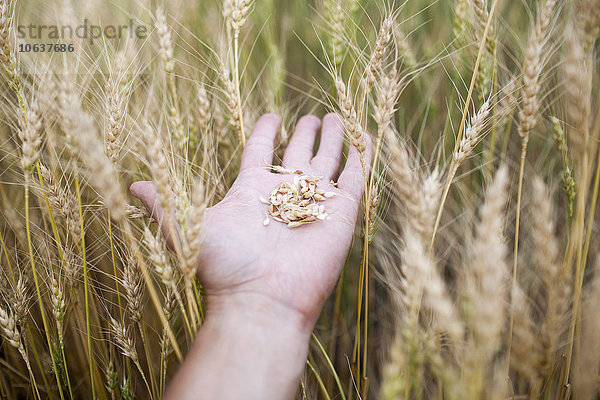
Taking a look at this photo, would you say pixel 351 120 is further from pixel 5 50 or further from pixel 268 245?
pixel 5 50

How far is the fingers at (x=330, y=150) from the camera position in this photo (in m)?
1.53

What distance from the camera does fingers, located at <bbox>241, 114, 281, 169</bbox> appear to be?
1.47 metres

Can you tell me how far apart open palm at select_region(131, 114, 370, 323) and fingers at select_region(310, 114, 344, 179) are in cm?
7

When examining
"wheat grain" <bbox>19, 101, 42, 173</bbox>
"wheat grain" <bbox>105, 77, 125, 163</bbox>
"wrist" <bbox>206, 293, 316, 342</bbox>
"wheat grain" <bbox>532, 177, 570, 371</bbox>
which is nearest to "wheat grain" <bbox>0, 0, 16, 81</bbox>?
"wheat grain" <bbox>19, 101, 42, 173</bbox>

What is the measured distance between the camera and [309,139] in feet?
5.40

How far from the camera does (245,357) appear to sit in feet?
3.18

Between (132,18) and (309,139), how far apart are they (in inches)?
36.8

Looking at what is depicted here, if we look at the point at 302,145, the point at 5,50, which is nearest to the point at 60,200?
the point at 5,50

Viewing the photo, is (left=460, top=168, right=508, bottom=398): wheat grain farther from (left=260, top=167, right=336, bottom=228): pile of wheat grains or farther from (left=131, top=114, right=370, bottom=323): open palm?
(left=260, top=167, right=336, bottom=228): pile of wheat grains

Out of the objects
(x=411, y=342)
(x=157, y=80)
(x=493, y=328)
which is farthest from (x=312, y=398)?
(x=157, y=80)

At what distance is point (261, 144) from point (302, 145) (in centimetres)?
19

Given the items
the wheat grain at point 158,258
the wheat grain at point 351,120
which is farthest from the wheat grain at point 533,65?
the wheat grain at point 158,258

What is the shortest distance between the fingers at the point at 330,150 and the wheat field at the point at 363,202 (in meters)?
0.14

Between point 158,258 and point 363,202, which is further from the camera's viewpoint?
point 363,202
